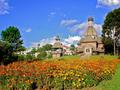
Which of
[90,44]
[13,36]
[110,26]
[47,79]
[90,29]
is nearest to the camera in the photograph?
[47,79]

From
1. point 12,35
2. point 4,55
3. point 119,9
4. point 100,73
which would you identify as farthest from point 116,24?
point 100,73

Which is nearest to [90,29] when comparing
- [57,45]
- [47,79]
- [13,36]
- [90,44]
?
[90,44]

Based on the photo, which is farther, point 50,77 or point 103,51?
point 103,51

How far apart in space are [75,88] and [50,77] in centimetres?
127

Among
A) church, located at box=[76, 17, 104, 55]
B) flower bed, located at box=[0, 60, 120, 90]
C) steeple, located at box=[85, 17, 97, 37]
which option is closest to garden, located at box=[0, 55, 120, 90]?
flower bed, located at box=[0, 60, 120, 90]

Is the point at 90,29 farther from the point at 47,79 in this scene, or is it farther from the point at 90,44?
the point at 47,79

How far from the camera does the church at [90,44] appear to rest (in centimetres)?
8125

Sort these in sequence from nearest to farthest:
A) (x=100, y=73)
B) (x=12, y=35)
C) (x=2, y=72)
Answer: (x=2, y=72) → (x=100, y=73) → (x=12, y=35)

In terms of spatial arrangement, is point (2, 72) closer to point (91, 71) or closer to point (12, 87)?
point (12, 87)

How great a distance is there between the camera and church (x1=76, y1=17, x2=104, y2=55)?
8125 centimetres

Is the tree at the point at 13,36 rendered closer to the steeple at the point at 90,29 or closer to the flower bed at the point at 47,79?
the steeple at the point at 90,29

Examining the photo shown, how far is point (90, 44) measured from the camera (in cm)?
8194

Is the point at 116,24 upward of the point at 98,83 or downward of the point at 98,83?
upward

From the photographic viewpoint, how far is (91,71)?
17109 millimetres
